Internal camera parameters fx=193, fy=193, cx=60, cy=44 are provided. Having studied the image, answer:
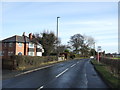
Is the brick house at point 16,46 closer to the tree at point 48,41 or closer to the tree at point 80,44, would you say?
the tree at point 48,41

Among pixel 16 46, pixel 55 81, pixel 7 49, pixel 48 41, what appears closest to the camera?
pixel 55 81

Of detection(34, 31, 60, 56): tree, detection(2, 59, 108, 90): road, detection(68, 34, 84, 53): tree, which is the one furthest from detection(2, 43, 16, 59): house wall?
detection(68, 34, 84, 53): tree

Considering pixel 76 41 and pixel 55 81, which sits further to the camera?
pixel 76 41

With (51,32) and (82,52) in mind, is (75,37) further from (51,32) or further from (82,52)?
(51,32)

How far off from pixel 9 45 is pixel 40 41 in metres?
12.3

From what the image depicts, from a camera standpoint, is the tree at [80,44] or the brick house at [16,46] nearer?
the brick house at [16,46]

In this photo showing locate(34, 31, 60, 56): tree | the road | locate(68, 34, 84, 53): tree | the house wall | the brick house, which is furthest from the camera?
locate(68, 34, 84, 53): tree

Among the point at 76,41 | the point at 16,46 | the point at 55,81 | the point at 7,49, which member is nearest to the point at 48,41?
the point at 16,46

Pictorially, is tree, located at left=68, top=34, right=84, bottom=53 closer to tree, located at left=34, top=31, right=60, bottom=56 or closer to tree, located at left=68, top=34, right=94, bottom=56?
tree, located at left=68, top=34, right=94, bottom=56

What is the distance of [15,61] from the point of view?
24.0m

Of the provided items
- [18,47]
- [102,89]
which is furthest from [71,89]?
[18,47]

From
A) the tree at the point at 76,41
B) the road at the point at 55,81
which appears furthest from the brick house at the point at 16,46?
the tree at the point at 76,41

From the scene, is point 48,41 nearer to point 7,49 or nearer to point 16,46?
point 16,46

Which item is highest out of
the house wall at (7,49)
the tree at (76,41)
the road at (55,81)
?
the tree at (76,41)
